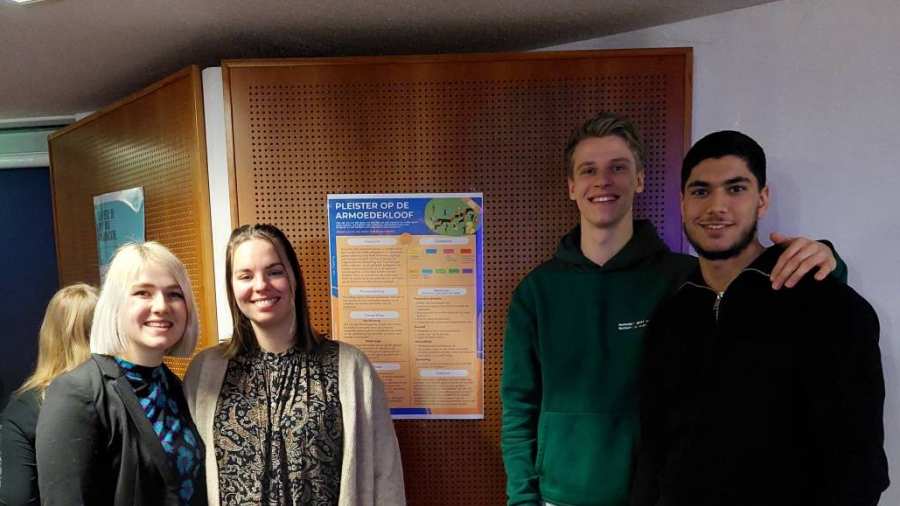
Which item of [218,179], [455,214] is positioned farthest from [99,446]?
[455,214]

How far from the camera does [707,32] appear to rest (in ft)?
6.11

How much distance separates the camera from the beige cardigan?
1447 millimetres

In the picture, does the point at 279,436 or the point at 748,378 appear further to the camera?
the point at 279,436

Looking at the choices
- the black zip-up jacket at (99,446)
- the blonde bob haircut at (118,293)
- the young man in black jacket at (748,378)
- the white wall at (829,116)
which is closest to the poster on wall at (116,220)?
the blonde bob haircut at (118,293)

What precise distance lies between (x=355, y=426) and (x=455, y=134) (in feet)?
3.83

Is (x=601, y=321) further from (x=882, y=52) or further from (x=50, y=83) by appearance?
(x=50, y=83)

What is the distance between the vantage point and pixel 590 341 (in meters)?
1.48

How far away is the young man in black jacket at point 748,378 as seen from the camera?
41.4 inches

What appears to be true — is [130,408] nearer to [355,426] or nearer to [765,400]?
[355,426]

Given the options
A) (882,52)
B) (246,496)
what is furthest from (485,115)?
(246,496)

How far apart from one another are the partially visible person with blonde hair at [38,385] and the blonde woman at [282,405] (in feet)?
1.71

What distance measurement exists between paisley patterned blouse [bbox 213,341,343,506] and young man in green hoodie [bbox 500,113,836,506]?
1.95 ft

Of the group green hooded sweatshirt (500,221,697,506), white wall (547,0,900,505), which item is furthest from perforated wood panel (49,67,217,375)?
white wall (547,0,900,505)

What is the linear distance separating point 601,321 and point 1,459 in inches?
80.2
